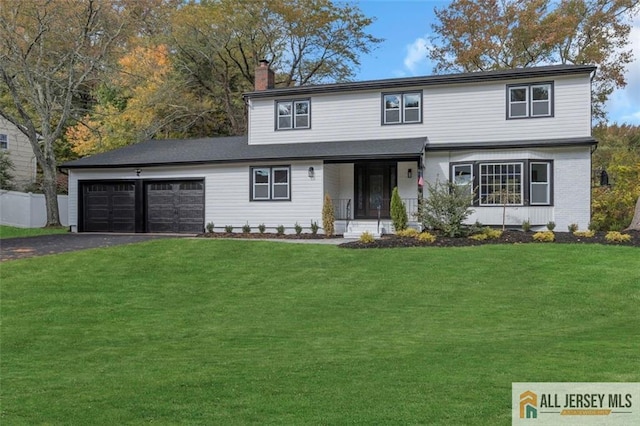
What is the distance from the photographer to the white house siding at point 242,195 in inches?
809

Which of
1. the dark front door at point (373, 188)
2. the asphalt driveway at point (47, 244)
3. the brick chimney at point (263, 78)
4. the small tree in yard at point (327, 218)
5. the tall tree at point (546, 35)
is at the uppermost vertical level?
the tall tree at point (546, 35)

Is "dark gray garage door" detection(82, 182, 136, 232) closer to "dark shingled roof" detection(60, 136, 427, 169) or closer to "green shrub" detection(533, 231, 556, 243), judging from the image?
"dark shingled roof" detection(60, 136, 427, 169)

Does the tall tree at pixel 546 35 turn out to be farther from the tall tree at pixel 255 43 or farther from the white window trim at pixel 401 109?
the white window trim at pixel 401 109

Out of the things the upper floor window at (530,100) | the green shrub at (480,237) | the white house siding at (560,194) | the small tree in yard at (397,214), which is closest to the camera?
the green shrub at (480,237)

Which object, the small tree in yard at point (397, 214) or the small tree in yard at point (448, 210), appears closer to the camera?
the small tree in yard at point (448, 210)

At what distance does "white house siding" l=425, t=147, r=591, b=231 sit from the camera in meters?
18.6

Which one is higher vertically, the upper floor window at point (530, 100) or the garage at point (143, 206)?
the upper floor window at point (530, 100)

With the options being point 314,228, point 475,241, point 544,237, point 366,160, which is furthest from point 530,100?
point 314,228

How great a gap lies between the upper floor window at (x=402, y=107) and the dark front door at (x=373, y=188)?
6.14 ft

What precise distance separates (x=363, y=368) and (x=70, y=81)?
23817mm

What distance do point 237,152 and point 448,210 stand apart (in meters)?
9.69

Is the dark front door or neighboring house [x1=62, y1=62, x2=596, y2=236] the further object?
the dark front door

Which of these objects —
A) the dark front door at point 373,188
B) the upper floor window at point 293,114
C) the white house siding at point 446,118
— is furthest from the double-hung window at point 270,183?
the dark front door at point 373,188

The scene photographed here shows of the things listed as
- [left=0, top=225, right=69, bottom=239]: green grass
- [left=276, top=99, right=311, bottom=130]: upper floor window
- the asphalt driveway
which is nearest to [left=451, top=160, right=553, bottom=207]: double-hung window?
[left=276, top=99, right=311, bottom=130]: upper floor window
